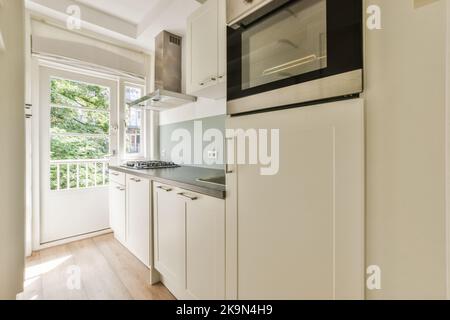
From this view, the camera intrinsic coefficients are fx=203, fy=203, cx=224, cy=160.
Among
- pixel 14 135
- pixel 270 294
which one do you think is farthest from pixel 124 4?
pixel 270 294

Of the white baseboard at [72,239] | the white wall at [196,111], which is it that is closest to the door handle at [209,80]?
the white wall at [196,111]

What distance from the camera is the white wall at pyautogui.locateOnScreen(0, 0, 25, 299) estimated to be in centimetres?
48

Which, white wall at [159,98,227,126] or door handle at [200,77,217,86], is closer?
door handle at [200,77,217,86]

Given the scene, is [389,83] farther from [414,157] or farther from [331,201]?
[331,201]

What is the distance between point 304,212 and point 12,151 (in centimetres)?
91

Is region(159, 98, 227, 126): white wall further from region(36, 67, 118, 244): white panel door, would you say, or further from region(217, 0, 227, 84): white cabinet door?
region(36, 67, 118, 244): white panel door

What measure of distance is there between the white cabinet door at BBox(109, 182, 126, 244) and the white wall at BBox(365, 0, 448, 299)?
6.88 ft

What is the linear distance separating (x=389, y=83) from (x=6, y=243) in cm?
112

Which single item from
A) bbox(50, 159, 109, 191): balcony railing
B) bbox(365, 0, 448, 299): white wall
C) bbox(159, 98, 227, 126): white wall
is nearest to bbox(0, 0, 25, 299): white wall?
bbox(365, 0, 448, 299): white wall

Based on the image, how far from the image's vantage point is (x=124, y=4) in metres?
2.10

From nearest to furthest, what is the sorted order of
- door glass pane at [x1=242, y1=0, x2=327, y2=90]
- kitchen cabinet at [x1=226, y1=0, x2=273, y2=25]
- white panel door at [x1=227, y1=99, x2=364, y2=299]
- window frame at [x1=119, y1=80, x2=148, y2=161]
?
1. white panel door at [x1=227, y1=99, x2=364, y2=299]
2. door glass pane at [x1=242, y1=0, x2=327, y2=90]
3. kitchen cabinet at [x1=226, y1=0, x2=273, y2=25]
4. window frame at [x1=119, y1=80, x2=148, y2=161]

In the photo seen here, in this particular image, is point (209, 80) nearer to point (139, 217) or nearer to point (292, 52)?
point (292, 52)

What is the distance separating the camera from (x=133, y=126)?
9.18ft

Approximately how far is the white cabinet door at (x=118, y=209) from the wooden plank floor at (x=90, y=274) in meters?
0.20
